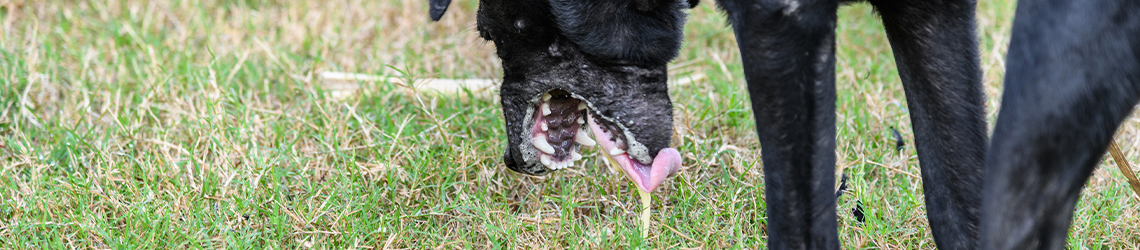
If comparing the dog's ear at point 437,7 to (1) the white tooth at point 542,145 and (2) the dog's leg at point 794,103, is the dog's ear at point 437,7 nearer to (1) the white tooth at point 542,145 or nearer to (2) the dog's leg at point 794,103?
(1) the white tooth at point 542,145

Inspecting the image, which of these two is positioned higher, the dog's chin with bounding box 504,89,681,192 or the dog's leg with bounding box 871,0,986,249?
the dog's leg with bounding box 871,0,986,249

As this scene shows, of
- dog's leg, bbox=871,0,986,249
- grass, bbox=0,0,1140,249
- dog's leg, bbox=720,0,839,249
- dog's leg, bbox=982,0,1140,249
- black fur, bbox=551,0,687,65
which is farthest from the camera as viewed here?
grass, bbox=0,0,1140,249

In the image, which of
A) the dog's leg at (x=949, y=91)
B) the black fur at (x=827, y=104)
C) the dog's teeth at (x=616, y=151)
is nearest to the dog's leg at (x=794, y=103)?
the black fur at (x=827, y=104)

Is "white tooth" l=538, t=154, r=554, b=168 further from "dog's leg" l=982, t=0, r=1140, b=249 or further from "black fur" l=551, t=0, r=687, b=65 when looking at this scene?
"dog's leg" l=982, t=0, r=1140, b=249

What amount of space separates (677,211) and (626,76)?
604mm

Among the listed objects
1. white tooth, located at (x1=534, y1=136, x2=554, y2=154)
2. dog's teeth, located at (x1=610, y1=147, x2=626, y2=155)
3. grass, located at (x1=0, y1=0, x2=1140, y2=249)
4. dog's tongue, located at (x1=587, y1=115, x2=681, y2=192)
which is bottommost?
grass, located at (x1=0, y1=0, x2=1140, y2=249)

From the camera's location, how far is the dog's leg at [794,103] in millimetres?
2021

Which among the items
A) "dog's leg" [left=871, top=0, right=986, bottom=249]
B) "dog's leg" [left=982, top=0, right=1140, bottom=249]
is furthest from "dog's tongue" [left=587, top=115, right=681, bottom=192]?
"dog's leg" [left=982, top=0, right=1140, bottom=249]

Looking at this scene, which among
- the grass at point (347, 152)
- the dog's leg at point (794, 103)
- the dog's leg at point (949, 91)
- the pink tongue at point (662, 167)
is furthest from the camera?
the grass at point (347, 152)

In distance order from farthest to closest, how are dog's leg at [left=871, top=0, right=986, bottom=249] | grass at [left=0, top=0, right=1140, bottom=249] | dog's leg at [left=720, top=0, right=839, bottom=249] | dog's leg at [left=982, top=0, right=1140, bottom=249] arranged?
grass at [left=0, top=0, right=1140, bottom=249]
dog's leg at [left=871, top=0, right=986, bottom=249]
dog's leg at [left=720, top=0, right=839, bottom=249]
dog's leg at [left=982, top=0, right=1140, bottom=249]

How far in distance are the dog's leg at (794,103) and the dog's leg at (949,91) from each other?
0.34m

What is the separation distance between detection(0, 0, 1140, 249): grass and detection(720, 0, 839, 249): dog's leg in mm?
583

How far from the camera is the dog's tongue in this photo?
274 centimetres

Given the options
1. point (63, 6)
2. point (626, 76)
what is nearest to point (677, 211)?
point (626, 76)
